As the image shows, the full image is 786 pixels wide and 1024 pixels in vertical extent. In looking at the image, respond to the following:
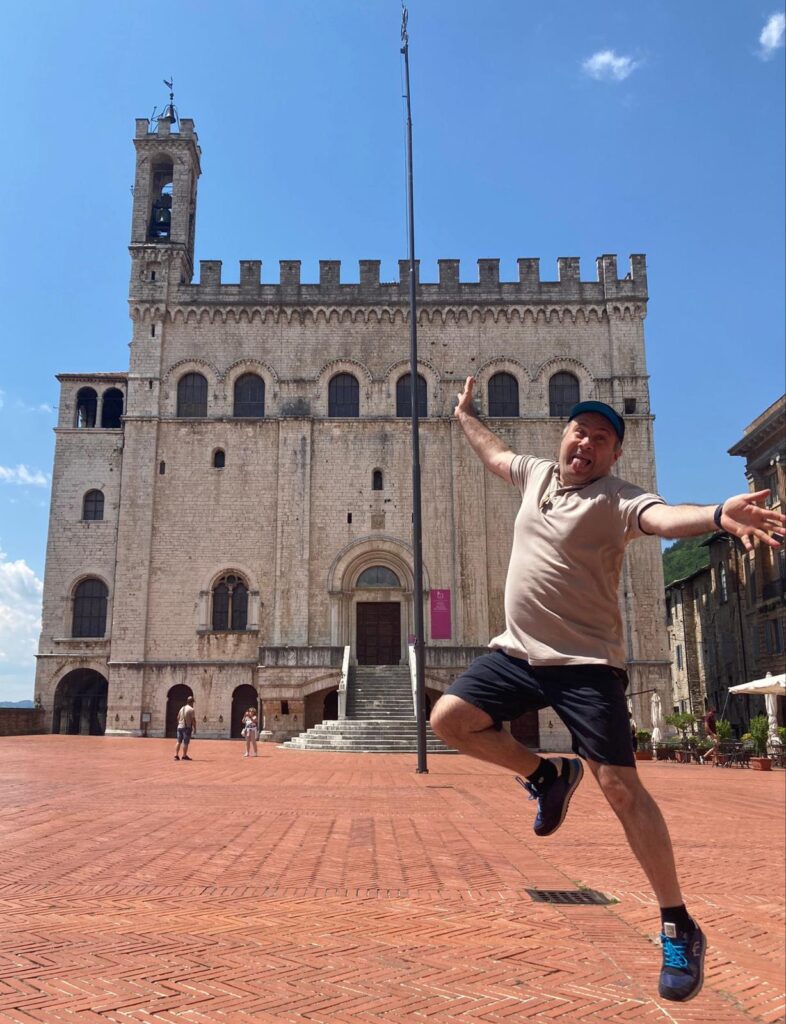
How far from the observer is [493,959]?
5980 mm

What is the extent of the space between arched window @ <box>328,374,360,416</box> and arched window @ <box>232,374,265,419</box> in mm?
2785

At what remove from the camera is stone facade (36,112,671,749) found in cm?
3394

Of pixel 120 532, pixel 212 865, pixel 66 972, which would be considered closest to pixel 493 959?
pixel 66 972

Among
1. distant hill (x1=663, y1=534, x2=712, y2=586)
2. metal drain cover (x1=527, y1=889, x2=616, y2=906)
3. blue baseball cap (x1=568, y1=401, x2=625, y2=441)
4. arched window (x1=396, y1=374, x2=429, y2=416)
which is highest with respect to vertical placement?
arched window (x1=396, y1=374, x2=429, y2=416)

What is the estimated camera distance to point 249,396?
36250 millimetres

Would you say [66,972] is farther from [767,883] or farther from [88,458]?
[88,458]

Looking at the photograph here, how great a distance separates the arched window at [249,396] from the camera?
1421 inches

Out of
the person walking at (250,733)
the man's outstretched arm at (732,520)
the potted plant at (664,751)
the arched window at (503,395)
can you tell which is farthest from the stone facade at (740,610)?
the man's outstretched arm at (732,520)

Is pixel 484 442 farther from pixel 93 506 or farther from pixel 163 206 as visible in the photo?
pixel 163 206

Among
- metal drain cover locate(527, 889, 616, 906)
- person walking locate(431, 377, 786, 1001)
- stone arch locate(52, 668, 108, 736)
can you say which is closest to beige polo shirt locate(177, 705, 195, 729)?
metal drain cover locate(527, 889, 616, 906)

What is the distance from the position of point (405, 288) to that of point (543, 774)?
113 ft

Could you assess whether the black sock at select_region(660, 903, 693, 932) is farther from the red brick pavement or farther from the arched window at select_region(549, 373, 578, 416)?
the arched window at select_region(549, 373, 578, 416)

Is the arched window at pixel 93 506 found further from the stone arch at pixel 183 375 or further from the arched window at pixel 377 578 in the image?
the arched window at pixel 377 578

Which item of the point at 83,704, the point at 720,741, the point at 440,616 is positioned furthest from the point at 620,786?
the point at 83,704
